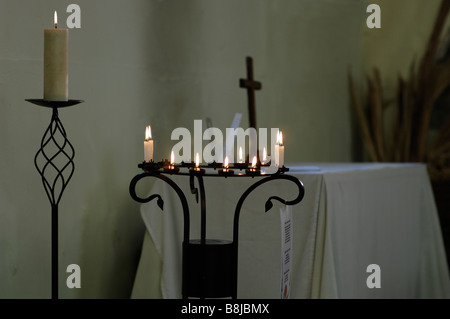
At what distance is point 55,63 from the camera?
1.71 metres

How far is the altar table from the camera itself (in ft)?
7.38

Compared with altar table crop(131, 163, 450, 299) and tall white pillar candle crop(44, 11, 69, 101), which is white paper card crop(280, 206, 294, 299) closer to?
altar table crop(131, 163, 450, 299)

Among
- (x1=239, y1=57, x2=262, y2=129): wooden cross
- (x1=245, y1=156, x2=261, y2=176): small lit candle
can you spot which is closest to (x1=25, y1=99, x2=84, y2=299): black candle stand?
(x1=245, y1=156, x2=261, y2=176): small lit candle

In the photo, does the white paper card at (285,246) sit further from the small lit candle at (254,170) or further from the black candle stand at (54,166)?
the black candle stand at (54,166)

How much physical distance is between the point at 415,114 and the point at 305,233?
2.26 m

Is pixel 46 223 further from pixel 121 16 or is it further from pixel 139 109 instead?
pixel 121 16

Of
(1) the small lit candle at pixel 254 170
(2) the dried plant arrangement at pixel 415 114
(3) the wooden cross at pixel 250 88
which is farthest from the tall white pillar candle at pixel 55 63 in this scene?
(2) the dried plant arrangement at pixel 415 114

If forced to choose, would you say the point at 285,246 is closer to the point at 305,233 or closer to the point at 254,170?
the point at 254,170

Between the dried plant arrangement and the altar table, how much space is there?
4.54 ft

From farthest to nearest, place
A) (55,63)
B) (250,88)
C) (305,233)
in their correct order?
(250,88) → (305,233) → (55,63)

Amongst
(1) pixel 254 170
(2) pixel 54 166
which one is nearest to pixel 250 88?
(2) pixel 54 166

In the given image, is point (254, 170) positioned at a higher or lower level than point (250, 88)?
lower

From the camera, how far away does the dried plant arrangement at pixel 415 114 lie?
413 centimetres

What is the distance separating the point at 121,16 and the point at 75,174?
64 centimetres
